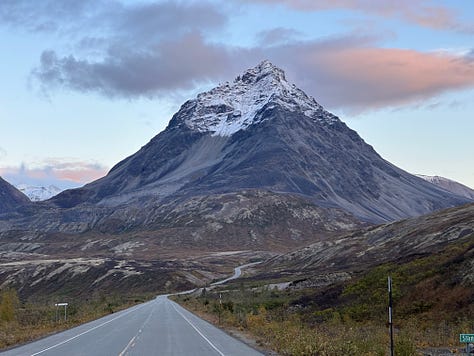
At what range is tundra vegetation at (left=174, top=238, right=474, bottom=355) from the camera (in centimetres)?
2362

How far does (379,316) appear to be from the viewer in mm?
38031

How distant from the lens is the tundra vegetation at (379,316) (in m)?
23.6

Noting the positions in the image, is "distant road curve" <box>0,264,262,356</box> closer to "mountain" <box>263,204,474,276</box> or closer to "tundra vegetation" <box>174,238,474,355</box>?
"tundra vegetation" <box>174,238,474,355</box>

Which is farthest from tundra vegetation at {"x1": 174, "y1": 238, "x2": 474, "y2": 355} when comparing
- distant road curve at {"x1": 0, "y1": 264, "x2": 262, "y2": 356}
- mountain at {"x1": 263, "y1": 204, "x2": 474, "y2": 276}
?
mountain at {"x1": 263, "y1": 204, "x2": 474, "y2": 276}

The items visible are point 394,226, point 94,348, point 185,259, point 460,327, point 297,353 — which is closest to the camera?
point 297,353

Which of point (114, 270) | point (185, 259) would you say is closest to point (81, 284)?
point (114, 270)

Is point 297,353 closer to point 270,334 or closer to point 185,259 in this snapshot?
point 270,334

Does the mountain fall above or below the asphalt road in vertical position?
above

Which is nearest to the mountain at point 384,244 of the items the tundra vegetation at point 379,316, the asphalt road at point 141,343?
the tundra vegetation at point 379,316

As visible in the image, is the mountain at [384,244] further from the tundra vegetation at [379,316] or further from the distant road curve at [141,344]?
the distant road curve at [141,344]

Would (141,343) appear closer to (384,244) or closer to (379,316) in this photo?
(379,316)

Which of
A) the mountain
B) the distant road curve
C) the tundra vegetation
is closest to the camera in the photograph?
the tundra vegetation

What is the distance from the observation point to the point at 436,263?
45688 millimetres

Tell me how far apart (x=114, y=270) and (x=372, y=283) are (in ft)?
391
